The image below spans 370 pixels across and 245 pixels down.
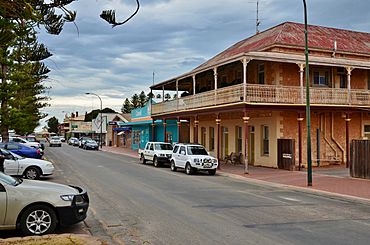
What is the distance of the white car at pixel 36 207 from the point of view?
7.92 m

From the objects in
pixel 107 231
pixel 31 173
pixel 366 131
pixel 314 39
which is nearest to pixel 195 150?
pixel 31 173

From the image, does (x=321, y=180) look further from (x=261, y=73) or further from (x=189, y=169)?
(x=261, y=73)

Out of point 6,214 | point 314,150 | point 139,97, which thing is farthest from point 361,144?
point 139,97

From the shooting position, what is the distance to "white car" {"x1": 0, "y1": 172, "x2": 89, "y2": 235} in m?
7.92

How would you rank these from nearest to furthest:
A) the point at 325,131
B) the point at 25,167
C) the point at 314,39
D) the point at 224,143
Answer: the point at 25,167 → the point at 325,131 → the point at 314,39 → the point at 224,143

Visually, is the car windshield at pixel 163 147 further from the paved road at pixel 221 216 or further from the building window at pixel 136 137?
the building window at pixel 136 137

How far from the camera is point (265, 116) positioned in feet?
90.8

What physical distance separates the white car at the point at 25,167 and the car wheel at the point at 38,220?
10.4 m

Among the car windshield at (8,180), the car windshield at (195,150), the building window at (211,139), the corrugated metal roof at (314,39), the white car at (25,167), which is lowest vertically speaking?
the white car at (25,167)

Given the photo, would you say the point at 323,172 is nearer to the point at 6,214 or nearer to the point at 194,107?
the point at 194,107

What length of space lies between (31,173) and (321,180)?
12.8 m

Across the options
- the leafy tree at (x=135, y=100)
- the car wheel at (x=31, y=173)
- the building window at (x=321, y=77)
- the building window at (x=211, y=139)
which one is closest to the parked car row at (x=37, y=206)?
the car wheel at (x=31, y=173)

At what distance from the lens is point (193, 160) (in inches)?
922

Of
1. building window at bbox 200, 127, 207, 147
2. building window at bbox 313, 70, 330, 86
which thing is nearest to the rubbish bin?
building window at bbox 313, 70, 330, 86
